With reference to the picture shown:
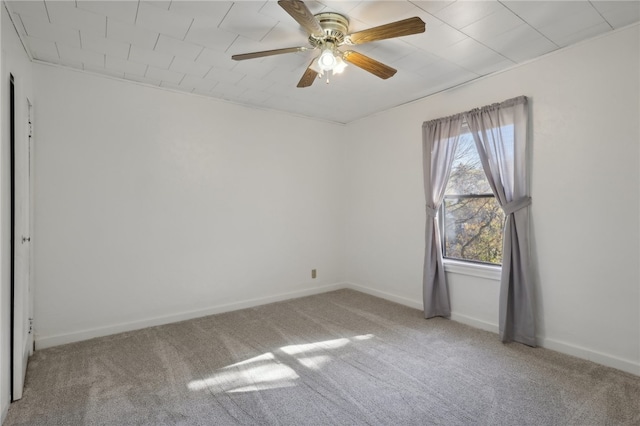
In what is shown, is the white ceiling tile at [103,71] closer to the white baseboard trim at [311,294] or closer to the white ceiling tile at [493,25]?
the white baseboard trim at [311,294]

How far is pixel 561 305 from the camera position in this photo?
9.12 feet

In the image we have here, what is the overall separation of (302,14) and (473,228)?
9.02 feet

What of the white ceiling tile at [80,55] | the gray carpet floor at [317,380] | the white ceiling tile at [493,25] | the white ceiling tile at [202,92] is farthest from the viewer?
the white ceiling tile at [202,92]

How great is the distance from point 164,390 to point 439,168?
328 cm

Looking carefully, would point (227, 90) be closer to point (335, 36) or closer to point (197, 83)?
point (197, 83)

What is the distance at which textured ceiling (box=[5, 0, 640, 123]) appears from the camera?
6.91 feet

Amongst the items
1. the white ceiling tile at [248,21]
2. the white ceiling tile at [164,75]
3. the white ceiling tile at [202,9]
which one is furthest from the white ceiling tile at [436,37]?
the white ceiling tile at [164,75]

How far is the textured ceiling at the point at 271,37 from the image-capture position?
2.11 m

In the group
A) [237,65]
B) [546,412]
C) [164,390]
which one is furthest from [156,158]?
[546,412]

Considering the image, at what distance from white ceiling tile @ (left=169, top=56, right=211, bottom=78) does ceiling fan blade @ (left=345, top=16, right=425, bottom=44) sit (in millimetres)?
1509

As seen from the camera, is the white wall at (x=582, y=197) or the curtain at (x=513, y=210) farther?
the curtain at (x=513, y=210)

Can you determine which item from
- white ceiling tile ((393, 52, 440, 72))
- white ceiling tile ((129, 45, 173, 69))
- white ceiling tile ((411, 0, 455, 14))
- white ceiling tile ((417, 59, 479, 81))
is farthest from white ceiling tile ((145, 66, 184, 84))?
white ceiling tile ((417, 59, 479, 81))

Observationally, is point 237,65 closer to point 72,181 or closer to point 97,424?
point 72,181

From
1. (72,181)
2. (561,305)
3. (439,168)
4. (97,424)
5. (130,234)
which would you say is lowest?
(97,424)
